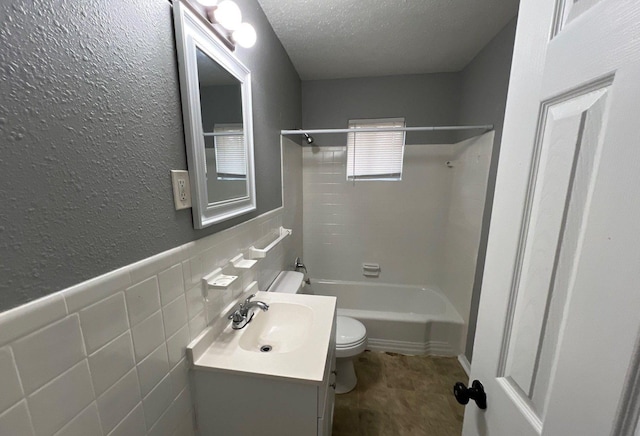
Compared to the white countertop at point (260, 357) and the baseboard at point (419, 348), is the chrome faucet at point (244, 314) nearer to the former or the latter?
the white countertop at point (260, 357)

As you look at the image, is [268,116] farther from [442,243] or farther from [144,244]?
[442,243]

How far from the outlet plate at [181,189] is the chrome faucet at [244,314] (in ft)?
1.84

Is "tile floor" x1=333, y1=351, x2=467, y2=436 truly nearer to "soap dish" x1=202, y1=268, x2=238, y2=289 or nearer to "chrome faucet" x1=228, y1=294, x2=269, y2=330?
"chrome faucet" x1=228, y1=294, x2=269, y2=330

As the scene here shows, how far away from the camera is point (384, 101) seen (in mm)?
2318

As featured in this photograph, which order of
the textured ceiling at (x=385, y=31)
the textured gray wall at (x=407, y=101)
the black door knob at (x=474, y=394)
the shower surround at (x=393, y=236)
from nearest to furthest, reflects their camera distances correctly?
1. the black door knob at (x=474, y=394)
2. the textured ceiling at (x=385, y=31)
3. the textured gray wall at (x=407, y=101)
4. the shower surround at (x=393, y=236)

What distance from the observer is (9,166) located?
0.38m

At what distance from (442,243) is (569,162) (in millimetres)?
2203

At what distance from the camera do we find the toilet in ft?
5.34

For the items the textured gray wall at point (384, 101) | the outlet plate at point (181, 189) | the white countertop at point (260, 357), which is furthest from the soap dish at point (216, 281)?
the textured gray wall at point (384, 101)

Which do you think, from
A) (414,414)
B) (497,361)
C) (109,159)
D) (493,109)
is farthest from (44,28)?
(414,414)

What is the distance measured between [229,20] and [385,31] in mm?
1156

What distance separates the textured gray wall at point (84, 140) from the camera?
39cm

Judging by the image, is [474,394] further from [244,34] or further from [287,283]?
[244,34]

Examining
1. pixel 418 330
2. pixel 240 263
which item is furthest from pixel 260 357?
pixel 418 330
